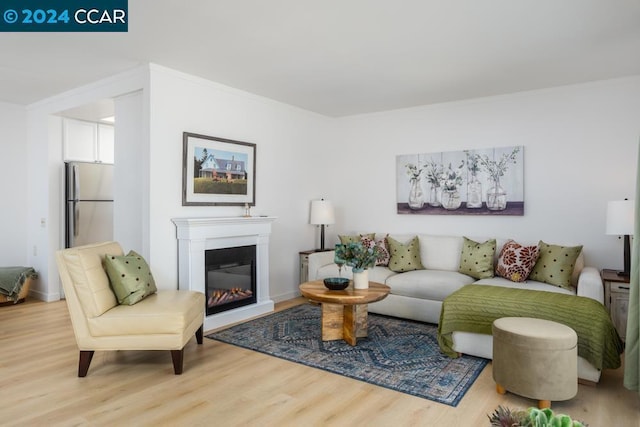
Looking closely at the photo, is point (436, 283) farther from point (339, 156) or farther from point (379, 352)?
point (339, 156)

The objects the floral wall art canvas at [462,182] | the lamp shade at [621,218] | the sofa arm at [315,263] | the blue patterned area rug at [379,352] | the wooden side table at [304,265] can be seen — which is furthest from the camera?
the wooden side table at [304,265]

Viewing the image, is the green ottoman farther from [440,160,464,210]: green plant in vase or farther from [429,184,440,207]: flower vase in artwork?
[429,184,440,207]: flower vase in artwork

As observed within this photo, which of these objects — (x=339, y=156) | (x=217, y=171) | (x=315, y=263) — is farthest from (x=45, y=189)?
(x=339, y=156)

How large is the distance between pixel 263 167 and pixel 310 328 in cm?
197

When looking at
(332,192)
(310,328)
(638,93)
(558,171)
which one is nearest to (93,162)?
(332,192)

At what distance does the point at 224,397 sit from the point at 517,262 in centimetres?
301

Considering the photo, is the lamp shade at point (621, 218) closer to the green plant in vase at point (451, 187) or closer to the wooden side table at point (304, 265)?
the green plant in vase at point (451, 187)

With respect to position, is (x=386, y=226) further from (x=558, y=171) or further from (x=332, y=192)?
(x=558, y=171)

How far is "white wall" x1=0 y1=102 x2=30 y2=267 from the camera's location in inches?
203

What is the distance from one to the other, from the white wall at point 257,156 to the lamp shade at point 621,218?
3370 millimetres

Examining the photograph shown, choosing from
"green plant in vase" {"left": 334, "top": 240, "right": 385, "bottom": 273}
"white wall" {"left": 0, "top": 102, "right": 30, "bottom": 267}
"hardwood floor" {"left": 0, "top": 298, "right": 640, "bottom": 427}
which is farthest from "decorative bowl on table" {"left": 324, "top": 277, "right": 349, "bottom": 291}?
"white wall" {"left": 0, "top": 102, "right": 30, "bottom": 267}

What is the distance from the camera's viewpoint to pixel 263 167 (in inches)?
193

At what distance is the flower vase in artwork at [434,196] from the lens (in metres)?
5.13

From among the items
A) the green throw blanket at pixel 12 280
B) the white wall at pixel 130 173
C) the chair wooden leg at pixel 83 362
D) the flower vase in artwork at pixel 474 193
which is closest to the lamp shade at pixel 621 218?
the flower vase in artwork at pixel 474 193
